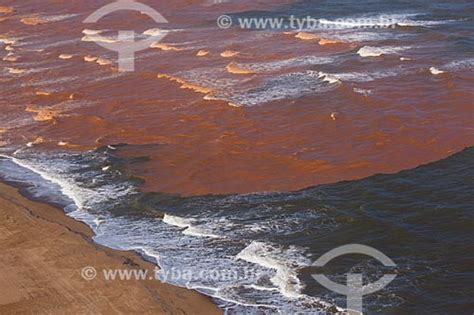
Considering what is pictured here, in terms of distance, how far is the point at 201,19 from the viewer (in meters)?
49.8

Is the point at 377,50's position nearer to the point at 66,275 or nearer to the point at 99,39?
the point at 99,39

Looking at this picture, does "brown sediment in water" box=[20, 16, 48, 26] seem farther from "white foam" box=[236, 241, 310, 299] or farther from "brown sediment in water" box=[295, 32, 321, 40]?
"white foam" box=[236, 241, 310, 299]

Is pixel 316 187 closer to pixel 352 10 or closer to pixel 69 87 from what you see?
pixel 69 87

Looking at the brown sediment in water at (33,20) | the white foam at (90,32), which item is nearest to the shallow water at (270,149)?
the white foam at (90,32)

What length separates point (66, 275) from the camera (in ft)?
64.1

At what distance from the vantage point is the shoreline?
18094 millimetres

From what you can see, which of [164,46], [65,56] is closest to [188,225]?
[164,46]

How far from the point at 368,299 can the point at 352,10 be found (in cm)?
3149

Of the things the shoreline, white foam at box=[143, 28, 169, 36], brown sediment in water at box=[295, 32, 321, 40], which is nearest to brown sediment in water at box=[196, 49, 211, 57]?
brown sediment in water at box=[295, 32, 321, 40]

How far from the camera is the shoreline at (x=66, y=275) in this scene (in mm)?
18094

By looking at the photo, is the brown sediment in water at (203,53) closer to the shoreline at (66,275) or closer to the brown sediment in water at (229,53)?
the brown sediment in water at (229,53)

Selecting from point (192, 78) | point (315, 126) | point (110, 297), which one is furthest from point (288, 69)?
point (110, 297)

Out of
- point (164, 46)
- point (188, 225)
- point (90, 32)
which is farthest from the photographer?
point (90, 32)

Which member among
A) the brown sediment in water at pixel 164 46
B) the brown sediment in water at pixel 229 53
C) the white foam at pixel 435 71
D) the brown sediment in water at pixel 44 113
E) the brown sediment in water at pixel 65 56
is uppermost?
the white foam at pixel 435 71
